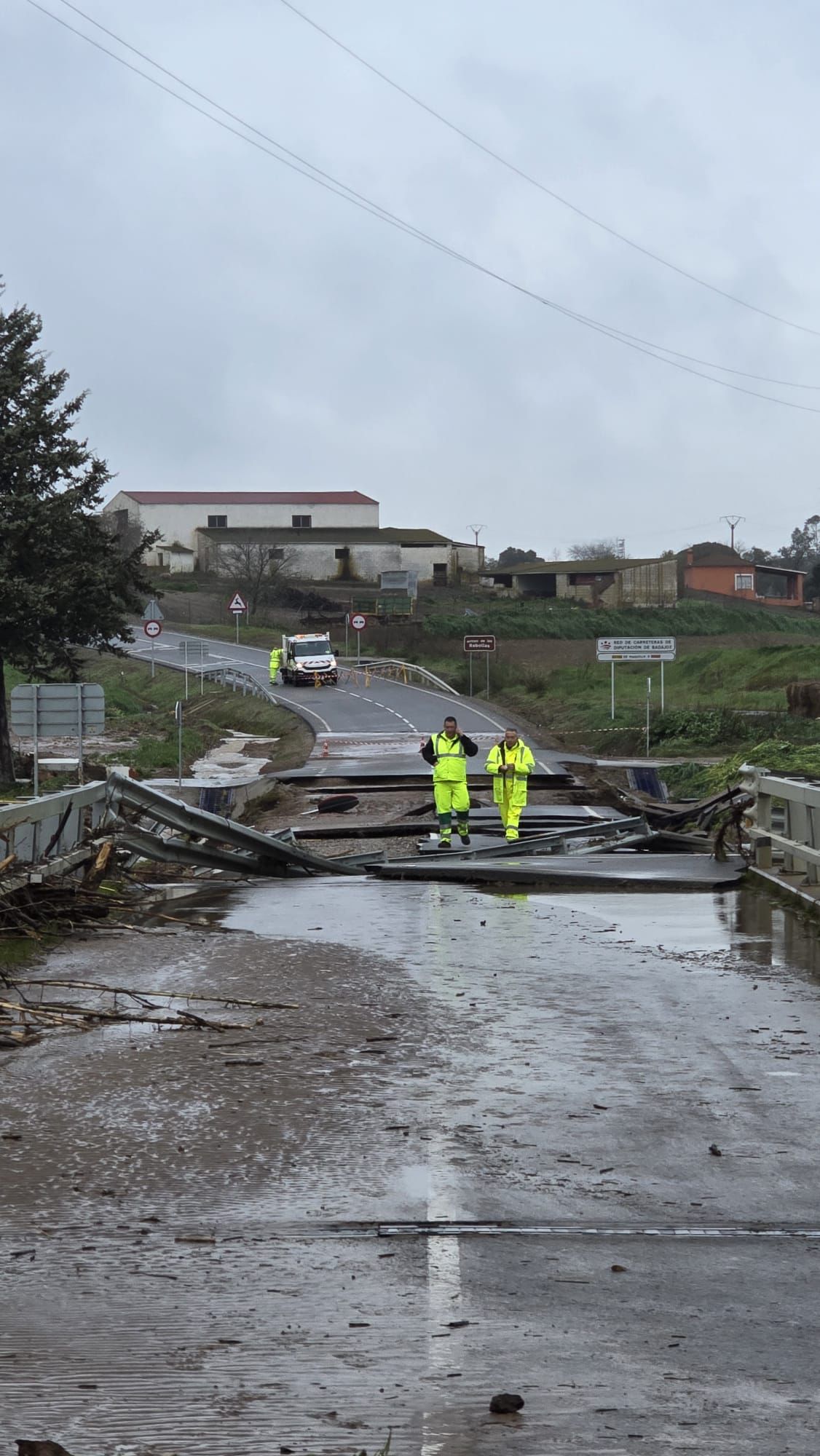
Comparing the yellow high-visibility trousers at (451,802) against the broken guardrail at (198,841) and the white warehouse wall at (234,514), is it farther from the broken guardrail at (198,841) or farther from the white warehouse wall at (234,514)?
the white warehouse wall at (234,514)

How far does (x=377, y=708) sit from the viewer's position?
2373 inches

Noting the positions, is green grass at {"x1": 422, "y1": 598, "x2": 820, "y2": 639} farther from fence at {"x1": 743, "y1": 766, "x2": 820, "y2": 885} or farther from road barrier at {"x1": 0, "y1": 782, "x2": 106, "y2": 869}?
road barrier at {"x1": 0, "y1": 782, "x2": 106, "y2": 869}

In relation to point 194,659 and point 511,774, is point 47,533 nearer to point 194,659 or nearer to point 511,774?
point 511,774

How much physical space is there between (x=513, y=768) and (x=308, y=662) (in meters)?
50.9

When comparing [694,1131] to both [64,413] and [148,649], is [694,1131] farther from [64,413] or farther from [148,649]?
[148,649]

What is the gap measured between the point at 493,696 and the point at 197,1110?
206ft

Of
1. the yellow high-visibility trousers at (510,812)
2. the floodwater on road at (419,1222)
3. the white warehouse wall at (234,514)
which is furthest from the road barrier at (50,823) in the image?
the white warehouse wall at (234,514)

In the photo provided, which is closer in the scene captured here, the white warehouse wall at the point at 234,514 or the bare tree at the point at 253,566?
the bare tree at the point at 253,566

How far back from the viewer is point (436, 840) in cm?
2084

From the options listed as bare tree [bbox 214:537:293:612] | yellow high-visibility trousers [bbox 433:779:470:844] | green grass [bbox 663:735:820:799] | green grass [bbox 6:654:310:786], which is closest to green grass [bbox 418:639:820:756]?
green grass [bbox 663:735:820:799]

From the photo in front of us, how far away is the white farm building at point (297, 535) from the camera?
13062cm

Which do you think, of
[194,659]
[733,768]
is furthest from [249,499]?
[733,768]

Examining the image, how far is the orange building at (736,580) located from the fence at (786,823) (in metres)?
109

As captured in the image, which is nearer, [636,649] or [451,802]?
[451,802]
